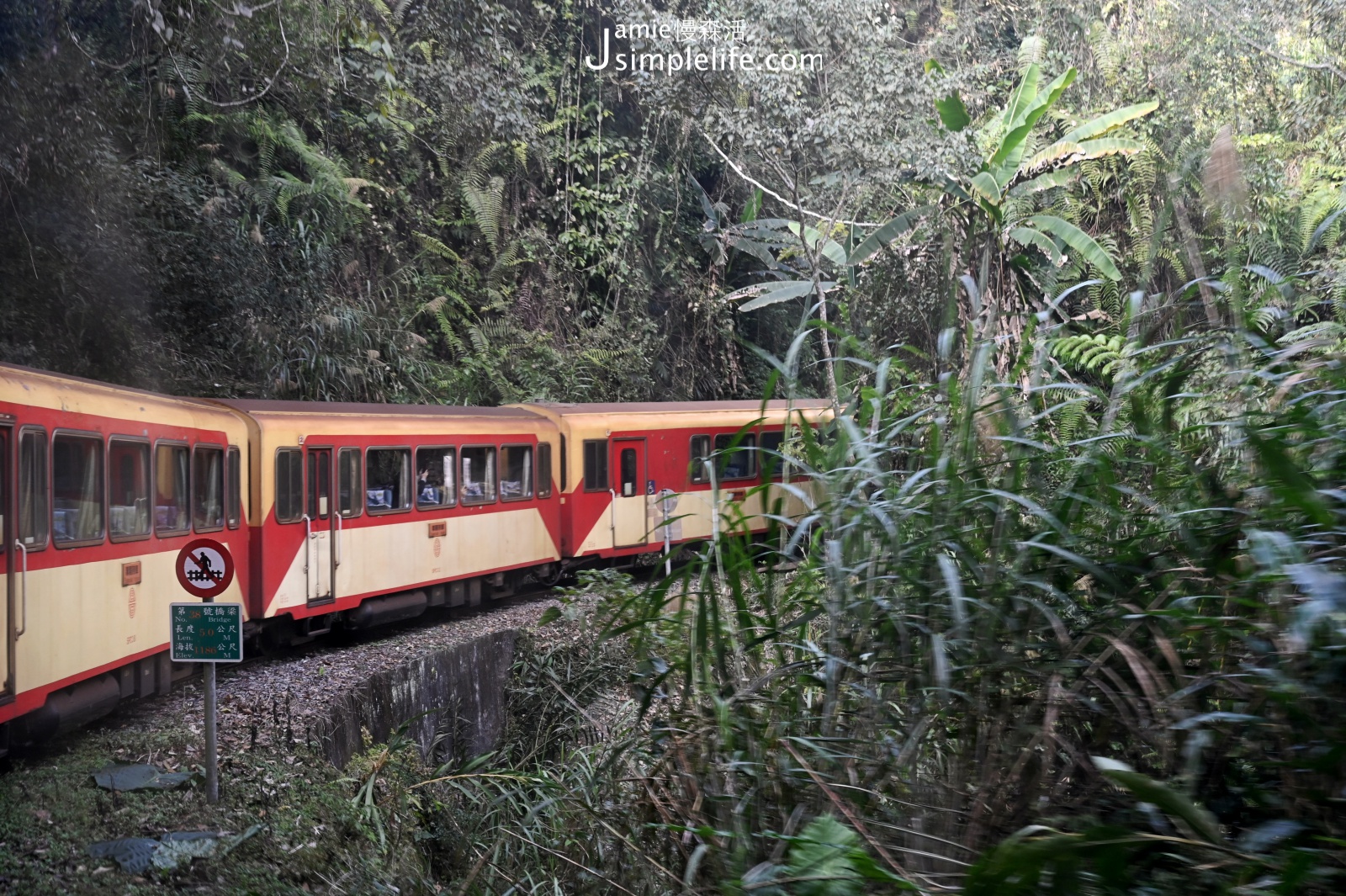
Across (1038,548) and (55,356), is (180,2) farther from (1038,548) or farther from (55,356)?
(1038,548)

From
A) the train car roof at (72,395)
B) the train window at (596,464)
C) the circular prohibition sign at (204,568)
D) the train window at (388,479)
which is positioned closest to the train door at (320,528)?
the train window at (388,479)

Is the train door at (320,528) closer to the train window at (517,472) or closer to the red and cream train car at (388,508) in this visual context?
the red and cream train car at (388,508)

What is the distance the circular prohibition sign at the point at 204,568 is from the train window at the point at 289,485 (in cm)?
251

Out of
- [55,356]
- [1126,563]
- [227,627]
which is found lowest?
[227,627]

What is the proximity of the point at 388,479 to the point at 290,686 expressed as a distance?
242cm

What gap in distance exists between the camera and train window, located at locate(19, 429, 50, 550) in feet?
19.6

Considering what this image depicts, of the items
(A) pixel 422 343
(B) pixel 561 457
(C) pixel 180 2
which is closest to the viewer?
(C) pixel 180 2

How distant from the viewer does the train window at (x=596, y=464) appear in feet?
43.3

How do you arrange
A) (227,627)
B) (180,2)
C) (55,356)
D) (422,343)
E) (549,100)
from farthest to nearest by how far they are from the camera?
1. (549,100)
2. (422,343)
3. (55,356)
4. (180,2)
5. (227,627)

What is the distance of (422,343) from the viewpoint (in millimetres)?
16281

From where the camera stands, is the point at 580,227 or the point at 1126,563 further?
the point at 580,227

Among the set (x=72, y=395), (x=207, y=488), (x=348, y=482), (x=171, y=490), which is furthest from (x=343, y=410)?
(x=72, y=395)

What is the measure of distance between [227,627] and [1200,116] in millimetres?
14385

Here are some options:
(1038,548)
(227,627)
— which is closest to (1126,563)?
(1038,548)
